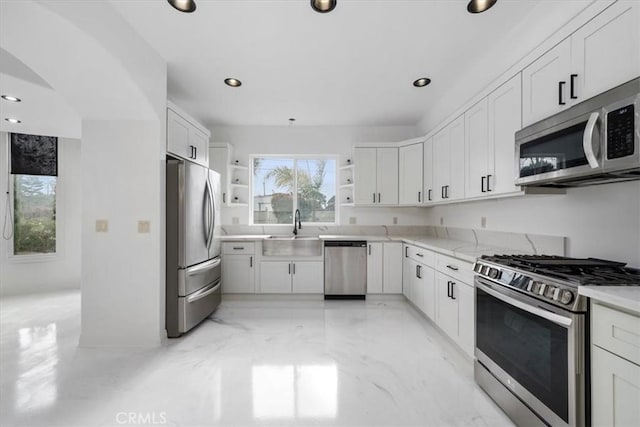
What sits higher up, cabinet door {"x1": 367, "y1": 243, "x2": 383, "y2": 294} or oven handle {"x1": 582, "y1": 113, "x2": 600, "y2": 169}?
oven handle {"x1": 582, "y1": 113, "x2": 600, "y2": 169}

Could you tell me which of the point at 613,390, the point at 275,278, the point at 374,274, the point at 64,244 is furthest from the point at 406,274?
the point at 64,244

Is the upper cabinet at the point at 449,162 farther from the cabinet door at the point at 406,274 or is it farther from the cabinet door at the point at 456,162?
the cabinet door at the point at 406,274

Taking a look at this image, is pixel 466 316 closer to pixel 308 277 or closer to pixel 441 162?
pixel 441 162

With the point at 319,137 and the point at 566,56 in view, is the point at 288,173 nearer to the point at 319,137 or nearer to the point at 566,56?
the point at 319,137

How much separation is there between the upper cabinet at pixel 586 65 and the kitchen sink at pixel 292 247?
108 inches

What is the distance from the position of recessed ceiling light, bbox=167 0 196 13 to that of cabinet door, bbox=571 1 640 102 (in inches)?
92.0

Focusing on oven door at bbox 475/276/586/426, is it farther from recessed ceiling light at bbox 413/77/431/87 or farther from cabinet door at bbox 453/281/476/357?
recessed ceiling light at bbox 413/77/431/87

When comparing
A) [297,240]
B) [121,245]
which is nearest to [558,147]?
[297,240]

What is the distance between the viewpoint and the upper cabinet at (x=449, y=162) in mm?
2794

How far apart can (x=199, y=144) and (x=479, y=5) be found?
302 cm

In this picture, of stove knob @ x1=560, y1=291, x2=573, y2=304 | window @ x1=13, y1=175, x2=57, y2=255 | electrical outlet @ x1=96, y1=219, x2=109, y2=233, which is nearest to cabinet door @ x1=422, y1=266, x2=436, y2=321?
stove knob @ x1=560, y1=291, x2=573, y2=304

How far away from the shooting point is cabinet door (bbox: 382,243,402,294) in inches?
153

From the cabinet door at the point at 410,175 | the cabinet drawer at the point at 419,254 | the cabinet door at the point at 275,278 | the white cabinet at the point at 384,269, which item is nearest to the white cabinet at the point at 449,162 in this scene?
the cabinet door at the point at 410,175

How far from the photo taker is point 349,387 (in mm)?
1921
